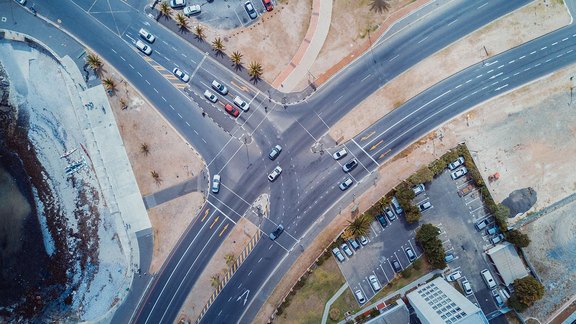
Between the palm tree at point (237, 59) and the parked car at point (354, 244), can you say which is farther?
the palm tree at point (237, 59)

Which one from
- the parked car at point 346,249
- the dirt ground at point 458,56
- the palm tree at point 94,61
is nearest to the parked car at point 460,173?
the dirt ground at point 458,56

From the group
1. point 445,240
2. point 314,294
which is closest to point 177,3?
point 314,294

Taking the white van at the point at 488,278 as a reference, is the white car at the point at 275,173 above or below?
below

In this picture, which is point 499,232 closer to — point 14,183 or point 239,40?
point 239,40

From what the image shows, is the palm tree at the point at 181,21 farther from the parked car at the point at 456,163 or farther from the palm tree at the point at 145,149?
the parked car at the point at 456,163

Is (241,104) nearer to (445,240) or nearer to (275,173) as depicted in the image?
(275,173)

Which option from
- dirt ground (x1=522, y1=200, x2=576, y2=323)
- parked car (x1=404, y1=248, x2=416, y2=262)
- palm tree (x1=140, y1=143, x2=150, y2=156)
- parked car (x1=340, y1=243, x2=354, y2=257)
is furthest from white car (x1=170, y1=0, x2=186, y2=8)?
dirt ground (x1=522, y1=200, x2=576, y2=323)

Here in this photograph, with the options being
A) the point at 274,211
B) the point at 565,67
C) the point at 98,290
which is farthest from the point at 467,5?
the point at 98,290

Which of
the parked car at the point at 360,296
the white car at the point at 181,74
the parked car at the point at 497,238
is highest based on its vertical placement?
the parked car at the point at 497,238
